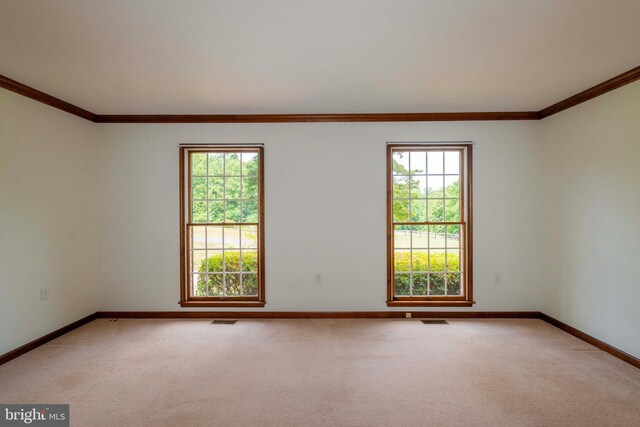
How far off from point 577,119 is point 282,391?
4.04 metres

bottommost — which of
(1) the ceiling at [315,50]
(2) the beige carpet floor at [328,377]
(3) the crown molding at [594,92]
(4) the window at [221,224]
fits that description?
(2) the beige carpet floor at [328,377]

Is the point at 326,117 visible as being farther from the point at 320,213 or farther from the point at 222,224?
the point at 222,224

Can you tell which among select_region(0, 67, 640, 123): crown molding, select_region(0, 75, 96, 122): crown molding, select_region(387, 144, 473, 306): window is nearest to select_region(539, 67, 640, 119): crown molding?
select_region(0, 67, 640, 123): crown molding

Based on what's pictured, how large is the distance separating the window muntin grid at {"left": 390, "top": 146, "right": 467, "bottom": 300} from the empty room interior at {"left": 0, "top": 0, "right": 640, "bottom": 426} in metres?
0.03

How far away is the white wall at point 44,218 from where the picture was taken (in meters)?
3.10

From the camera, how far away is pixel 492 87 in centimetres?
334

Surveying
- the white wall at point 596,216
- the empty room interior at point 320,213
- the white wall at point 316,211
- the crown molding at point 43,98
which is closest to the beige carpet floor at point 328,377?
the empty room interior at point 320,213

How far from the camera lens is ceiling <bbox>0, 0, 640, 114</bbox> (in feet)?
6.64

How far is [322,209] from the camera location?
4277 mm

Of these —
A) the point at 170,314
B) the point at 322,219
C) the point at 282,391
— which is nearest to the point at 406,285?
the point at 322,219

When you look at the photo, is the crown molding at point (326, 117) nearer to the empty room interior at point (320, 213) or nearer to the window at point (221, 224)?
the empty room interior at point (320, 213)

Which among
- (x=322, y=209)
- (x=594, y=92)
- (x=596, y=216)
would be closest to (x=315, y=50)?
(x=322, y=209)

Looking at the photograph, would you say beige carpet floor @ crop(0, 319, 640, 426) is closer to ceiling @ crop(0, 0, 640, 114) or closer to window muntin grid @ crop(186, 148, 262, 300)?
window muntin grid @ crop(186, 148, 262, 300)

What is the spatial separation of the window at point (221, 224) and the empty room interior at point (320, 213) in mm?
26
